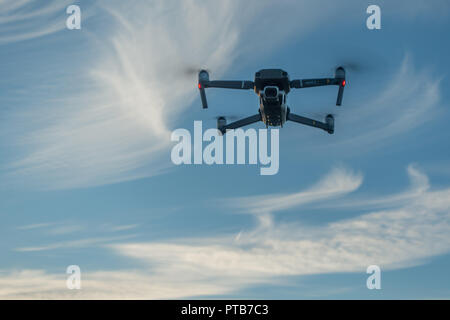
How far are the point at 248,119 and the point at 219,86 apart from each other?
7549 millimetres

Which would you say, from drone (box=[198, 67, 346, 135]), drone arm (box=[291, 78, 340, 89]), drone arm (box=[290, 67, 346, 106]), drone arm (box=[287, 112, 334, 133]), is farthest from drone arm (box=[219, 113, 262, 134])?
drone arm (box=[290, 67, 346, 106])

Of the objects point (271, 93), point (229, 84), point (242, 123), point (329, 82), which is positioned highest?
point (229, 84)

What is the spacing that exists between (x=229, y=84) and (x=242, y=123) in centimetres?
784

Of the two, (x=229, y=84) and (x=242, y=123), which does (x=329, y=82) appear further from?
(x=242, y=123)

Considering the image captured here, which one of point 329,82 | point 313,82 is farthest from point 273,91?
point 329,82

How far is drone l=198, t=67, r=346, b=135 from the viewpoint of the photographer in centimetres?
5709

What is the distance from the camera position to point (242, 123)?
7044 cm

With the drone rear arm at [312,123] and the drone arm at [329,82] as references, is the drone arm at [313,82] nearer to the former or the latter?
the drone arm at [329,82]

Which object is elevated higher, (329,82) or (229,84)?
(229,84)

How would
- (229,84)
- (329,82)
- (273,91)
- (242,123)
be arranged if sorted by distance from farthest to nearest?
1. (242,123)
2. (229,84)
3. (329,82)
4. (273,91)

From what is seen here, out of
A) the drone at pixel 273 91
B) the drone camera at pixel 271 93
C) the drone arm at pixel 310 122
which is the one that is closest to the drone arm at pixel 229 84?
the drone at pixel 273 91

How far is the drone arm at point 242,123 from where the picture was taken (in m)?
68.6
